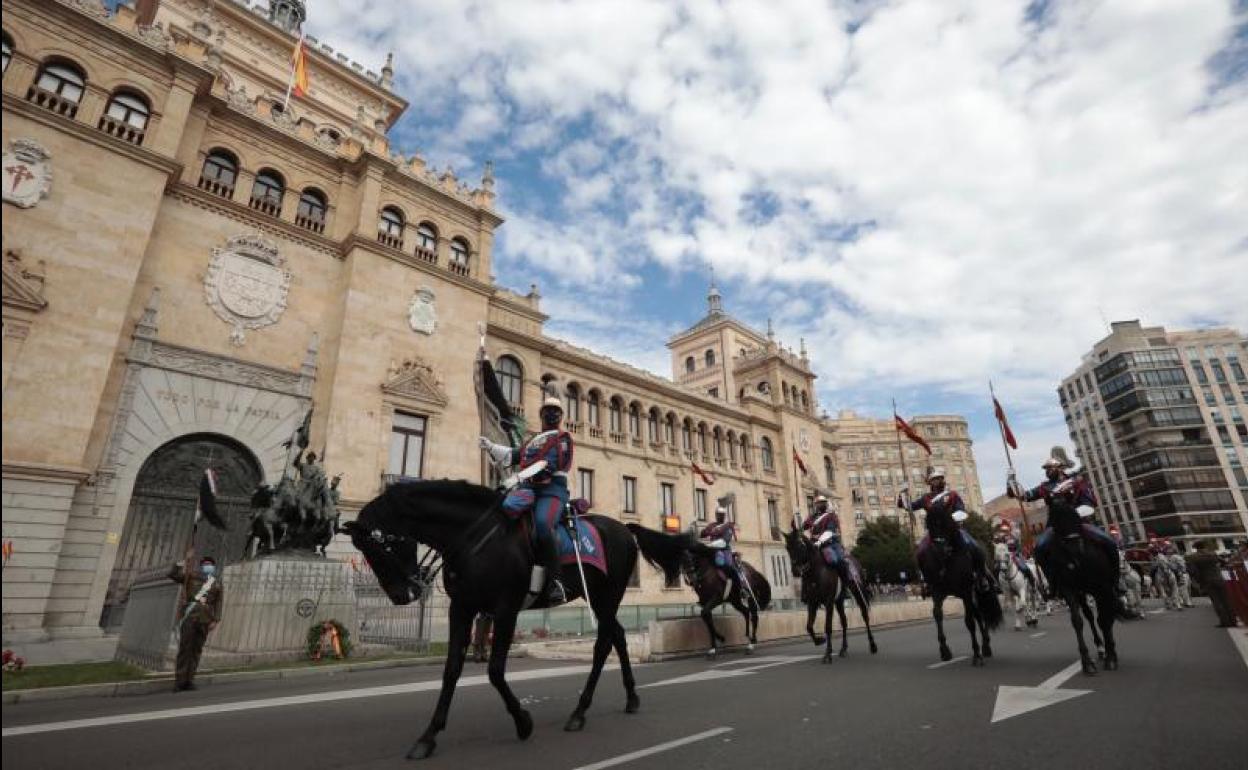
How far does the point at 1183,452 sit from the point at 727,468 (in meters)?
61.1

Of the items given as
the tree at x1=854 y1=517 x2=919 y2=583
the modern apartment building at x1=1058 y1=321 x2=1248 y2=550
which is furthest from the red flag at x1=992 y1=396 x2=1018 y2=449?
the modern apartment building at x1=1058 y1=321 x2=1248 y2=550

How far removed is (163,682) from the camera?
34.7 ft

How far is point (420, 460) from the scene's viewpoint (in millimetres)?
24516

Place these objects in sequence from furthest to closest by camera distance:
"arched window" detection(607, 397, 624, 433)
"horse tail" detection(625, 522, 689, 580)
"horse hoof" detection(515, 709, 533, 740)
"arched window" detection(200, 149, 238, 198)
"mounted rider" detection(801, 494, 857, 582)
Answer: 1. "arched window" detection(607, 397, 624, 433)
2. "arched window" detection(200, 149, 238, 198)
3. "mounted rider" detection(801, 494, 857, 582)
4. "horse tail" detection(625, 522, 689, 580)
5. "horse hoof" detection(515, 709, 533, 740)

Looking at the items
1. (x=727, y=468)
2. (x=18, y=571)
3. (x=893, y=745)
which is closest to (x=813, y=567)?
(x=893, y=745)

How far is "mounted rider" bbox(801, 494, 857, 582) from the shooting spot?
1213 cm

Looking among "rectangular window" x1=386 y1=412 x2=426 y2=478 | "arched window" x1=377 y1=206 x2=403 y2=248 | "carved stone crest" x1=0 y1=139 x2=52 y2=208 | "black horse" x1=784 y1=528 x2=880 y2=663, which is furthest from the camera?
"arched window" x1=377 y1=206 x2=403 y2=248

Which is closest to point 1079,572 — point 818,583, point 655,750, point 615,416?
point 818,583

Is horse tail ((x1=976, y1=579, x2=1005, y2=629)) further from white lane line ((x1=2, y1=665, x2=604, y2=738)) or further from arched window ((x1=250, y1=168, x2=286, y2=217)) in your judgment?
arched window ((x1=250, y1=168, x2=286, y2=217))

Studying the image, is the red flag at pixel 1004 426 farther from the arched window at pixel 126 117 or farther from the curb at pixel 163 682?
the arched window at pixel 126 117

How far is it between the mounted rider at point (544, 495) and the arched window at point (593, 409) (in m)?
27.6

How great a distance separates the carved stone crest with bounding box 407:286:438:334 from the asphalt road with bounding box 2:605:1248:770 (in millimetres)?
17063

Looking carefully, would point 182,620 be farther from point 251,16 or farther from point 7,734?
point 251,16

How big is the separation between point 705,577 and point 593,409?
74.4 ft
